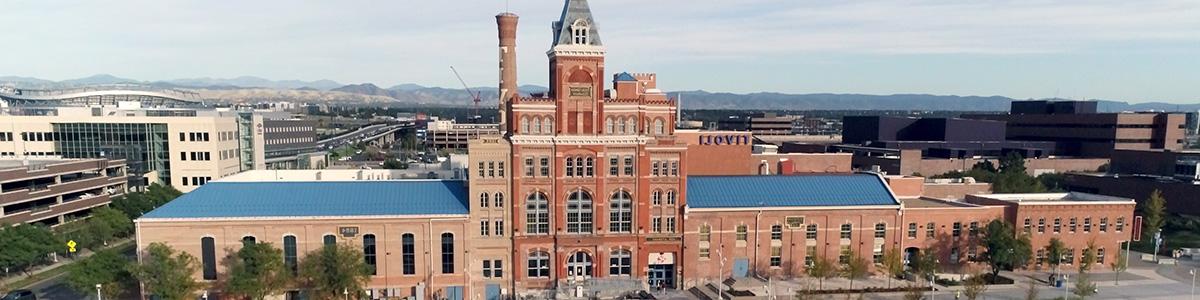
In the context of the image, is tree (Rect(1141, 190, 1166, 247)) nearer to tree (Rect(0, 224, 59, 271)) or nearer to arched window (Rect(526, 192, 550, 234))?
arched window (Rect(526, 192, 550, 234))

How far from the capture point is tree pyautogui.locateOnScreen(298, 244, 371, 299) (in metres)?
57.8

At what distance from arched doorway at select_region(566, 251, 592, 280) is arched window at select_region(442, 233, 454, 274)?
11401mm

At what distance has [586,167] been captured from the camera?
65312 mm

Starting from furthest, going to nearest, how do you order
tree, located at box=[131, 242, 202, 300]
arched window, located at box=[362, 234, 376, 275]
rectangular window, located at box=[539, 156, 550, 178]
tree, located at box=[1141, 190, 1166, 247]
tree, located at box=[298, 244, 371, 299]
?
tree, located at box=[1141, 190, 1166, 247] < rectangular window, located at box=[539, 156, 550, 178] < arched window, located at box=[362, 234, 376, 275] < tree, located at box=[298, 244, 371, 299] < tree, located at box=[131, 242, 202, 300]

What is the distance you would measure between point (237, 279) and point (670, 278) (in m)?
40.4

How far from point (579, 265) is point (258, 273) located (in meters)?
29.2

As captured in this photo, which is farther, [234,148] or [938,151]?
[938,151]

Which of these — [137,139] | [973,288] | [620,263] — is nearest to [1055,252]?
[973,288]

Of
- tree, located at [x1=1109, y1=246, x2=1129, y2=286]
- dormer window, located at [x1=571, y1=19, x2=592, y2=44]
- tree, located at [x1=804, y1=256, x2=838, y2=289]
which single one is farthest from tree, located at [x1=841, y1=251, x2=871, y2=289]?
dormer window, located at [x1=571, y1=19, x2=592, y2=44]

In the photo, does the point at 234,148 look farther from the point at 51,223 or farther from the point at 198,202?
the point at 198,202

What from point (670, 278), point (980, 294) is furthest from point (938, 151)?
point (670, 278)

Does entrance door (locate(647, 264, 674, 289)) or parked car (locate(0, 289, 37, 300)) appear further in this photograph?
entrance door (locate(647, 264, 674, 289))

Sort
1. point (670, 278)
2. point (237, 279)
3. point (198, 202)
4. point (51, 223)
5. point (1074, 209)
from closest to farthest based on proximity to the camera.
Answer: point (237, 279) → point (198, 202) → point (670, 278) → point (1074, 209) → point (51, 223)

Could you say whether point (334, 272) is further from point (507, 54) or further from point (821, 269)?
point (507, 54)
